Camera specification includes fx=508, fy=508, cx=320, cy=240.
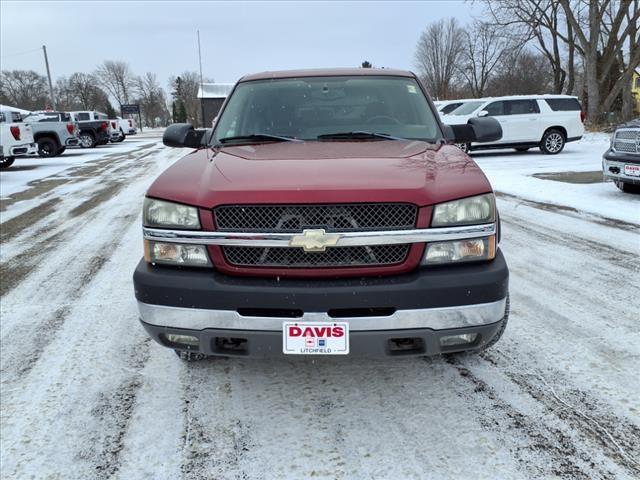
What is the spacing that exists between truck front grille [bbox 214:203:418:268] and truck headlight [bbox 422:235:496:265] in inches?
4.8

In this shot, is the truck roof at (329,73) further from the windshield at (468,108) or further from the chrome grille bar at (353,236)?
the windshield at (468,108)

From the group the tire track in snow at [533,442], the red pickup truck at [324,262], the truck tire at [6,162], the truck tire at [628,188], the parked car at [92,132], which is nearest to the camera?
the tire track in snow at [533,442]

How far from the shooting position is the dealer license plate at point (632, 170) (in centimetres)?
745

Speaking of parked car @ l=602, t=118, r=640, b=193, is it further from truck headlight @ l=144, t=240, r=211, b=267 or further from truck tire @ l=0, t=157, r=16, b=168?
truck tire @ l=0, t=157, r=16, b=168

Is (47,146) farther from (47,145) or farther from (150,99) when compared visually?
(150,99)

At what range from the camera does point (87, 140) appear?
81.5 ft

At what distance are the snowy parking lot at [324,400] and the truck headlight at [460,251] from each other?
81 centimetres

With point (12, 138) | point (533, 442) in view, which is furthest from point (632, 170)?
point (12, 138)

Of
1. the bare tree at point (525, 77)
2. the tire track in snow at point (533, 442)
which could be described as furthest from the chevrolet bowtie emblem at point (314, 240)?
the bare tree at point (525, 77)

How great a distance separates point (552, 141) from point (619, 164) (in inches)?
340

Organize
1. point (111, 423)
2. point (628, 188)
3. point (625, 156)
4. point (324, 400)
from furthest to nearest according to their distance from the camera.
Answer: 1. point (628, 188)
2. point (625, 156)
3. point (324, 400)
4. point (111, 423)

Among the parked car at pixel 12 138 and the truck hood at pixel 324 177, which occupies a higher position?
the truck hood at pixel 324 177

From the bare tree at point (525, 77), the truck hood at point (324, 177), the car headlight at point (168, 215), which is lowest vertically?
the car headlight at point (168, 215)

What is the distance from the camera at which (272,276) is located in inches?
91.8
